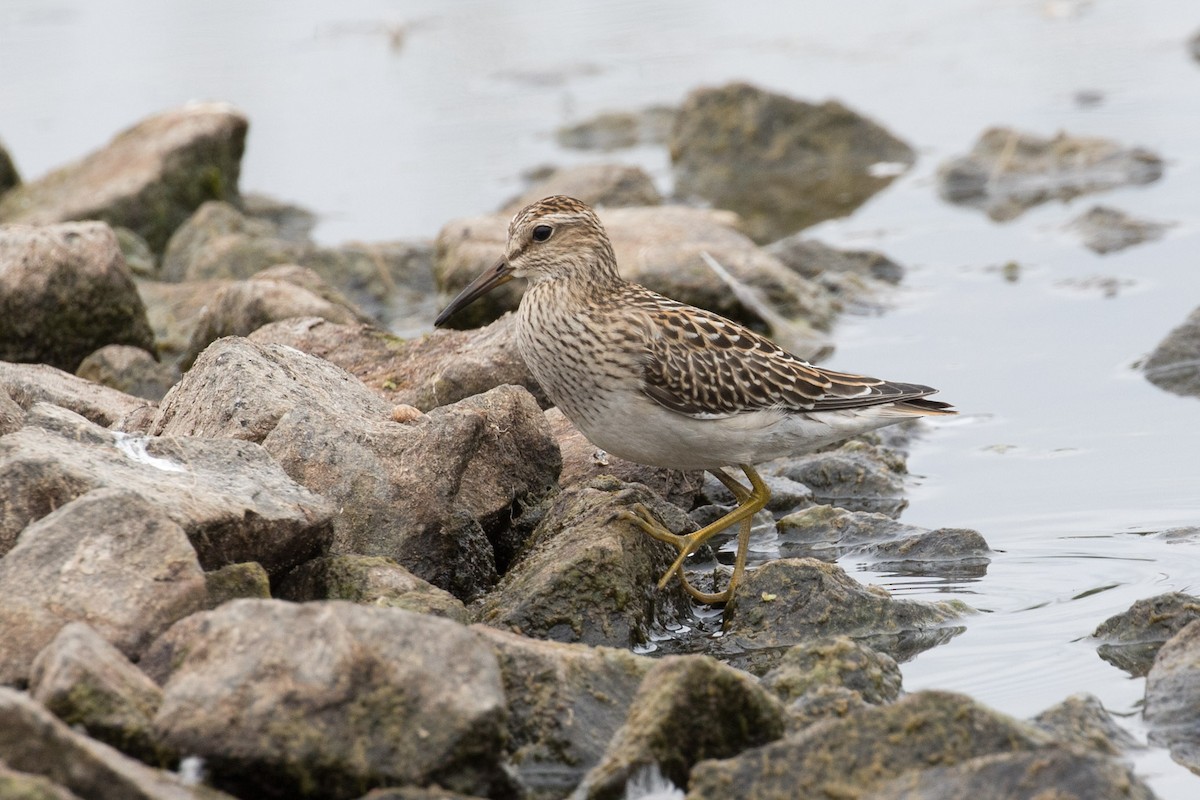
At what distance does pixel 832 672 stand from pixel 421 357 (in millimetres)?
4108

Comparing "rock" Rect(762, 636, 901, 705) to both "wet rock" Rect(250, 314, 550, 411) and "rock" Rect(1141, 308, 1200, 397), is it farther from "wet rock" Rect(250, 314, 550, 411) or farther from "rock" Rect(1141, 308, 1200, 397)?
"rock" Rect(1141, 308, 1200, 397)

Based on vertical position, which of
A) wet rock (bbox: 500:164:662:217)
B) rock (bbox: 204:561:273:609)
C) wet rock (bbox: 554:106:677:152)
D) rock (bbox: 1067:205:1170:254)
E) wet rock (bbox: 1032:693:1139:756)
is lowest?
wet rock (bbox: 554:106:677:152)

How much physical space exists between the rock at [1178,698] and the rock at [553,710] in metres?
1.96

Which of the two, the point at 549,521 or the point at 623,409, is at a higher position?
the point at 623,409

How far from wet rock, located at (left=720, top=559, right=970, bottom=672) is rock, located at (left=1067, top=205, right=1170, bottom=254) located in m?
7.42

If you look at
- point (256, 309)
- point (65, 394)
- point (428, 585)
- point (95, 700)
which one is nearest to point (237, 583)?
point (428, 585)

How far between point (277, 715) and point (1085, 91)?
1598 centimetres

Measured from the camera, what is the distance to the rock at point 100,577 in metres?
5.92

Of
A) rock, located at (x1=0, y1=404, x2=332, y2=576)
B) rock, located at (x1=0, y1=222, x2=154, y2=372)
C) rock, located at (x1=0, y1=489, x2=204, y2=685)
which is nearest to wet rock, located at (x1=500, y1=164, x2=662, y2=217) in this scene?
rock, located at (x1=0, y1=222, x2=154, y2=372)

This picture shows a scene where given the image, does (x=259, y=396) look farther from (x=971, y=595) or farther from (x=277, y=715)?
(x=971, y=595)

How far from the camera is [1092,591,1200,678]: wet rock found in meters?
6.97

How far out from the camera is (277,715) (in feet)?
17.3

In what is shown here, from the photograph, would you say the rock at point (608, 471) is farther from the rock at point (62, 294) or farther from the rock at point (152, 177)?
the rock at point (152, 177)

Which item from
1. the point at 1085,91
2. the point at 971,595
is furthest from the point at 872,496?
the point at 1085,91
